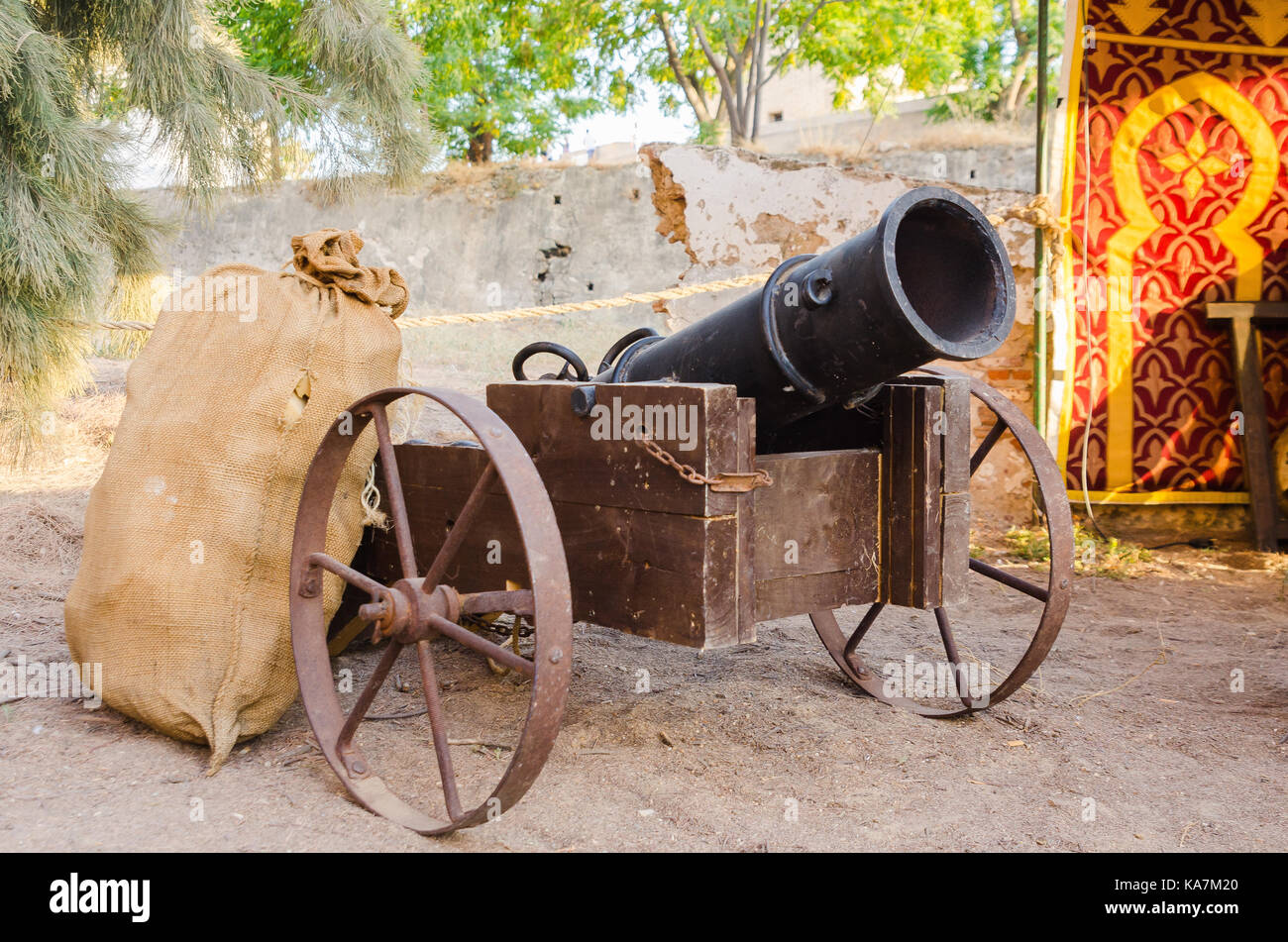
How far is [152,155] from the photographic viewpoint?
13.1ft

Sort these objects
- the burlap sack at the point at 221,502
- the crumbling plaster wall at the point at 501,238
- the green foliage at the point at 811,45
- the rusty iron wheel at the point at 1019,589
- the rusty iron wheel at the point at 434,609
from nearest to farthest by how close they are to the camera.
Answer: the rusty iron wheel at the point at 434,609, the burlap sack at the point at 221,502, the rusty iron wheel at the point at 1019,589, the crumbling plaster wall at the point at 501,238, the green foliage at the point at 811,45

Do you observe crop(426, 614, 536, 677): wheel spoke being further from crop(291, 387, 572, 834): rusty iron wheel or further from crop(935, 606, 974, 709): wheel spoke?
crop(935, 606, 974, 709): wheel spoke

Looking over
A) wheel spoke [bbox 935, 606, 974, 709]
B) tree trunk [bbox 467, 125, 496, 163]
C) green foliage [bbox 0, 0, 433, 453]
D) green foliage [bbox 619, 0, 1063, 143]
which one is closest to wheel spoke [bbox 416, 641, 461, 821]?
wheel spoke [bbox 935, 606, 974, 709]

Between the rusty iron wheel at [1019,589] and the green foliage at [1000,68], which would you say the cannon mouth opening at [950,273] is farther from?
the green foliage at [1000,68]

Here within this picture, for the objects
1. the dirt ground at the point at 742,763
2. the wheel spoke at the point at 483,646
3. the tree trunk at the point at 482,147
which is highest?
the tree trunk at the point at 482,147

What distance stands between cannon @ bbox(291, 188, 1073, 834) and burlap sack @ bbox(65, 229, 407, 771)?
12cm

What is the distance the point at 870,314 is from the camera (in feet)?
6.46

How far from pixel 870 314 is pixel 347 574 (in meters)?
1.22

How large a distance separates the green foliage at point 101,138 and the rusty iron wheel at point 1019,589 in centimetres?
265

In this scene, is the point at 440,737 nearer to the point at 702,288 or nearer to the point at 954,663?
the point at 954,663

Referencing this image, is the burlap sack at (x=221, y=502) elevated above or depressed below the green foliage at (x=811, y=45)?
below

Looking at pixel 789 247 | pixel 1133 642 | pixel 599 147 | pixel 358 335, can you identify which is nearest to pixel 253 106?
pixel 358 335

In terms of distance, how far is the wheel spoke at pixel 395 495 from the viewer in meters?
2.17

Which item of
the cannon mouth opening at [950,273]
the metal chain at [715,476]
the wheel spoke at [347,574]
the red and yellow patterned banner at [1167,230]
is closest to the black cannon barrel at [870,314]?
the cannon mouth opening at [950,273]
